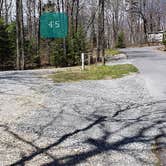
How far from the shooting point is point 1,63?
123 feet

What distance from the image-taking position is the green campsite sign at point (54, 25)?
24.0 meters

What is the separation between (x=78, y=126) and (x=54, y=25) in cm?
1677

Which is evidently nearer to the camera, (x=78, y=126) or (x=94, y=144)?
(x=94, y=144)

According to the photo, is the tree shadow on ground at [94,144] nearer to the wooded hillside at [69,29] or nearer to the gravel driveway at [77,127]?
the gravel driveway at [77,127]

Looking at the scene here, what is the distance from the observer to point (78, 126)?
7805 millimetres

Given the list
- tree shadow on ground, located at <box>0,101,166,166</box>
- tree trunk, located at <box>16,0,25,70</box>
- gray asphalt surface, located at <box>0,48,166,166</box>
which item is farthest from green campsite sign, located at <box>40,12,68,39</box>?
tree shadow on ground, located at <box>0,101,166,166</box>

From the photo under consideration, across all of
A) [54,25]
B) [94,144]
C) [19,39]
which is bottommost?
[94,144]

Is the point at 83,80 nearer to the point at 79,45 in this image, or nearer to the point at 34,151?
the point at 34,151

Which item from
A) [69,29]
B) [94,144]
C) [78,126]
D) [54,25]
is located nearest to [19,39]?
[69,29]

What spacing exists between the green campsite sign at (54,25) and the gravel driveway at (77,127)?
11.4 meters

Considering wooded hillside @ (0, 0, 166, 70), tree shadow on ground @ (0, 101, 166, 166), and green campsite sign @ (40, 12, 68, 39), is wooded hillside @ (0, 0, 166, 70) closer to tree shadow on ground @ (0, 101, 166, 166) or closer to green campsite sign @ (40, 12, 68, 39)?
green campsite sign @ (40, 12, 68, 39)

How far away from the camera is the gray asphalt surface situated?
19.5 feet

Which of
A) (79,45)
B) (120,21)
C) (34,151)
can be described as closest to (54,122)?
(34,151)

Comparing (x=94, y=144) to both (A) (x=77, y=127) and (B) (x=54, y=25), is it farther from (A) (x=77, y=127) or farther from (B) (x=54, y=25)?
(B) (x=54, y=25)
